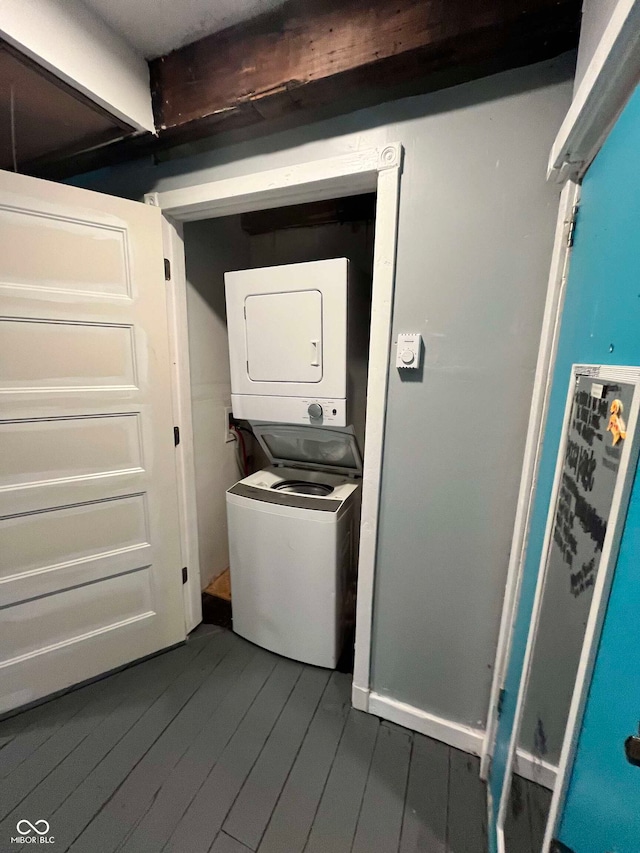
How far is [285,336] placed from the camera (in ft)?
4.94

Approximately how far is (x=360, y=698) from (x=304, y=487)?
0.94 m

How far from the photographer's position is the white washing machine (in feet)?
5.14

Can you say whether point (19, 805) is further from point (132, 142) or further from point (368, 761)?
point (132, 142)

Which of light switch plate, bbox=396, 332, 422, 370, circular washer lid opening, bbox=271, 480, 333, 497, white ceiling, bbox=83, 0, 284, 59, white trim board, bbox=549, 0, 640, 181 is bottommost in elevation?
circular washer lid opening, bbox=271, 480, 333, 497

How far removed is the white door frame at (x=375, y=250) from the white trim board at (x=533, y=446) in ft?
1.48

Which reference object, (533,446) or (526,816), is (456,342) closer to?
(533,446)

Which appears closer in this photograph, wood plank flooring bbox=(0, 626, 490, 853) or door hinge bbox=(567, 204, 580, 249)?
door hinge bbox=(567, 204, 580, 249)

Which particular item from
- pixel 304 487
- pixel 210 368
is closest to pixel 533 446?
pixel 304 487

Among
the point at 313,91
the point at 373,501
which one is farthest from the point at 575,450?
the point at 313,91

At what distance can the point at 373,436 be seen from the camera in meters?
1.29

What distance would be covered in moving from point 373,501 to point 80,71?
1710 mm

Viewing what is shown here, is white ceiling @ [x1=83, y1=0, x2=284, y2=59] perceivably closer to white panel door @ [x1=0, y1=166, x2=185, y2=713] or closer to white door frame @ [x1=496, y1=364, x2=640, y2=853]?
white panel door @ [x1=0, y1=166, x2=185, y2=713]

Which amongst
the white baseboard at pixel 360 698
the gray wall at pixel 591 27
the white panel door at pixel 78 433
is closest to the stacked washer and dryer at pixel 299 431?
the white baseboard at pixel 360 698
